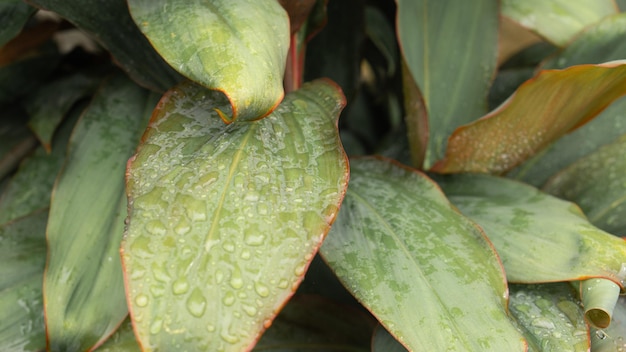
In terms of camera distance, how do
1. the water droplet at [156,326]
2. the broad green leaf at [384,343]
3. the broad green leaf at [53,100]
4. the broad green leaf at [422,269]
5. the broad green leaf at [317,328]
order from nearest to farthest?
the water droplet at [156,326], the broad green leaf at [422,269], the broad green leaf at [384,343], the broad green leaf at [317,328], the broad green leaf at [53,100]

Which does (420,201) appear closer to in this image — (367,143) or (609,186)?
(609,186)

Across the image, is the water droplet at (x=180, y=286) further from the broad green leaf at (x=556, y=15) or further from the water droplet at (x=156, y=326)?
the broad green leaf at (x=556, y=15)

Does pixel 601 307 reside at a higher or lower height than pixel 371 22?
higher

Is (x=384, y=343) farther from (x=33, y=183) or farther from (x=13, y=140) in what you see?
(x=13, y=140)

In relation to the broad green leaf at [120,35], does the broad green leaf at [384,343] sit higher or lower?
lower

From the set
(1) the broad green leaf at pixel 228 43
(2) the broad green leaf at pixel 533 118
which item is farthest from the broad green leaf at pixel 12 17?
(2) the broad green leaf at pixel 533 118

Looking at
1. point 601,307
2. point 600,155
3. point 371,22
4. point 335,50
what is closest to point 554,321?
point 601,307

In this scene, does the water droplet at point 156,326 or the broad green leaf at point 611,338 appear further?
the broad green leaf at point 611,338

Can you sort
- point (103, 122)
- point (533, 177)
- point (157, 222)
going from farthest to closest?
point (533, 177), point (103, 122), point (157, 222)

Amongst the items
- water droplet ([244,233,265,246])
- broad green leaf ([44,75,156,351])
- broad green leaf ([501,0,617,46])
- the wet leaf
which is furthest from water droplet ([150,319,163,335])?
broad green leaf ([501,0,617,46])
